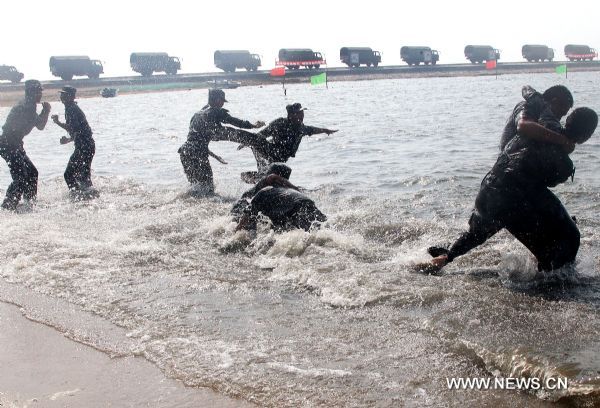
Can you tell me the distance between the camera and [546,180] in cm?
511

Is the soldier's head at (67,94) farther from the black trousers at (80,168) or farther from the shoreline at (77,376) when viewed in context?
the shoreline at (77,376)

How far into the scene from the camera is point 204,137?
1109 cm

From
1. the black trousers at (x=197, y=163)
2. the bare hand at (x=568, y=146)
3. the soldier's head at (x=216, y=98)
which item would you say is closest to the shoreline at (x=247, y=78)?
→ the black trousers at (x=197, y=163)

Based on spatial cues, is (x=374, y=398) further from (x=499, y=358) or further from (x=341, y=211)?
(x=341, y=211)

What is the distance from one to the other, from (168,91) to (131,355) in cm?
6168

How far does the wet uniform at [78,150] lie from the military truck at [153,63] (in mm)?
55565

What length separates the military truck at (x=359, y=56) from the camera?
7631 cm

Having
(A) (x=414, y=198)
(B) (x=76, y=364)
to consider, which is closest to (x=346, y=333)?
(B) (x=76, y=364)

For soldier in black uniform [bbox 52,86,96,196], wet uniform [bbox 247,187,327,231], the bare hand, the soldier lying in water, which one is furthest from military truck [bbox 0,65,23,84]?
the bare hand

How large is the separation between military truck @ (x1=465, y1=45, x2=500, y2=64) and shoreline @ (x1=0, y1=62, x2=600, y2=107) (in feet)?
4.13

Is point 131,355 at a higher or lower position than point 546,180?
lower

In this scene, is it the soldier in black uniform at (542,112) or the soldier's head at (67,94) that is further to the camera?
the soldier's head at (67,94)

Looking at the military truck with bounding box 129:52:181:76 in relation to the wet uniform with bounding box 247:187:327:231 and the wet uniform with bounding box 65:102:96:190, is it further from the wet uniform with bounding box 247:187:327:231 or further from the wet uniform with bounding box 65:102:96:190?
the wet uniform with bounding box 247:187:327:231

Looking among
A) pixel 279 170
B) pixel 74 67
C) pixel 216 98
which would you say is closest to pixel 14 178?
pixel 216 98
